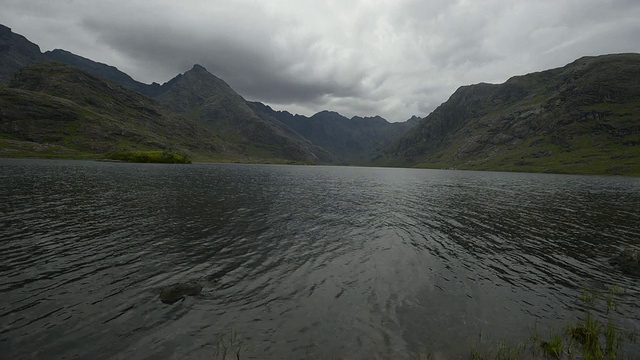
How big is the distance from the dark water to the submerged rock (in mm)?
965

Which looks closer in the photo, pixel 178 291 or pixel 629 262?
pixel 178 291

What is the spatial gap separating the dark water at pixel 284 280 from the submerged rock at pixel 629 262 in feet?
3.17

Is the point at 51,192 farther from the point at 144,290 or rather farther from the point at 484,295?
the point at 484,295

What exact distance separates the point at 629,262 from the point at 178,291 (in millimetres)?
35613

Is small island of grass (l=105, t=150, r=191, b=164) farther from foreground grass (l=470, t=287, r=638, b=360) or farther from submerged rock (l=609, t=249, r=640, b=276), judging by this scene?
foreground grass (l=470, t=287, r=638, b=360)

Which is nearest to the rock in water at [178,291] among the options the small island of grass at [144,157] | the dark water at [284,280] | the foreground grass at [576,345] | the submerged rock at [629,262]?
the dark water at [284,280]

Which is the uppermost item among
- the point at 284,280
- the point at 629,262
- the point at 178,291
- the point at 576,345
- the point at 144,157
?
the point at 144,157

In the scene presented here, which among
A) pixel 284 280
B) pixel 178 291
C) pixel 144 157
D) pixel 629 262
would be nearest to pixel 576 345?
pixel 284 280

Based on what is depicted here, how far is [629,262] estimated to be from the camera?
81.5 ft

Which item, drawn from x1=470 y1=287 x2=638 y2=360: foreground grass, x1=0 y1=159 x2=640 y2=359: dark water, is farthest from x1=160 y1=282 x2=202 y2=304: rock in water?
x1=470 y1=287 x2=638 y2=360: foreground grass

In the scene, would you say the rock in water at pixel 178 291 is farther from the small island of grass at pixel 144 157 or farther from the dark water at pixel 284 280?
the small island of grass at pixel 144 157

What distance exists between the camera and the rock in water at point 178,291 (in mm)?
17000

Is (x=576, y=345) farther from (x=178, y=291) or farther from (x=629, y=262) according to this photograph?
(x=178, y=291)

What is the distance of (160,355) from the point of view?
12.3m
